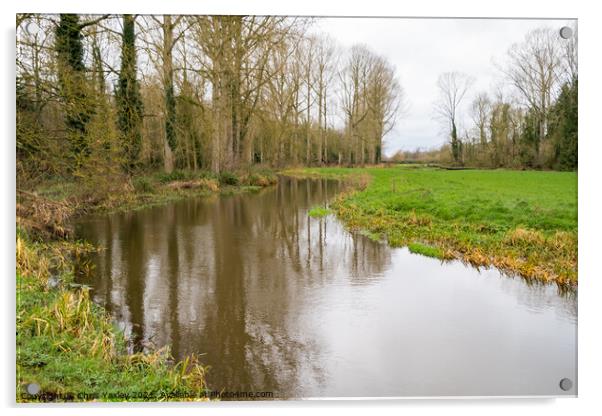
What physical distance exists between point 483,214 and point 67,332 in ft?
17.0

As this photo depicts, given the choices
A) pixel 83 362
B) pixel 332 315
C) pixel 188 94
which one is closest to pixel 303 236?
pixel 188 94

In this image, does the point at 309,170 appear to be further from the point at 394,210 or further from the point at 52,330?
the point at 52,330

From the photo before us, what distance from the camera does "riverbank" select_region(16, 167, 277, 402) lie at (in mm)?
4707

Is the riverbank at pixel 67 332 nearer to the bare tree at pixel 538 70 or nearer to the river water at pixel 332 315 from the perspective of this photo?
the river water at pixel 332 315

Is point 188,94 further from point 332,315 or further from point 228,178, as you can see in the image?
point 332,315

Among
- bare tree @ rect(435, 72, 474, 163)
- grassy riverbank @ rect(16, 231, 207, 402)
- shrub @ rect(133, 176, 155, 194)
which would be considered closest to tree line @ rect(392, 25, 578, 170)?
bare tree @ rect(435, 72, 474, 163)

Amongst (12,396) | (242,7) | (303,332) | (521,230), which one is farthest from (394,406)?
(242,7)

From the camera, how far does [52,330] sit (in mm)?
5023

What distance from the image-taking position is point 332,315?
5582 mm

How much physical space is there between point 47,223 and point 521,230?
592 cm

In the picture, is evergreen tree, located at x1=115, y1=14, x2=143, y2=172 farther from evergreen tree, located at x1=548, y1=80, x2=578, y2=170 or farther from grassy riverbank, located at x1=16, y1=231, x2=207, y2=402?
evergreen tree, located at x1=548, y1=80, x2=578, y2=170

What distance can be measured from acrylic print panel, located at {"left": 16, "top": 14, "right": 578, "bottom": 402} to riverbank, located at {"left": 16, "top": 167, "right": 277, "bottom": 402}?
2 cm

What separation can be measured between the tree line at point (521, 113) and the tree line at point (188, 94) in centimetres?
73

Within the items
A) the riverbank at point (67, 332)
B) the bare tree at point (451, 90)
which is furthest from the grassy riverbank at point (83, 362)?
the bare tree at point (451, 90)
